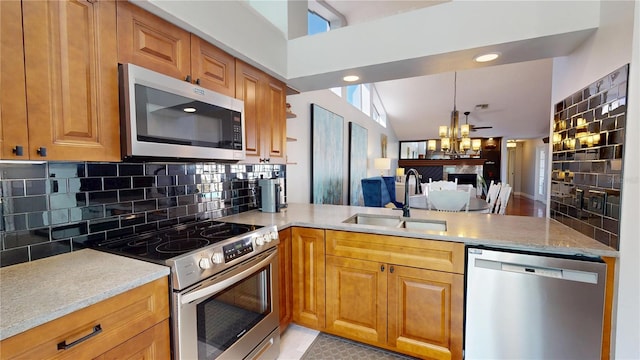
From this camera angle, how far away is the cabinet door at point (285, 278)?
1913 mm

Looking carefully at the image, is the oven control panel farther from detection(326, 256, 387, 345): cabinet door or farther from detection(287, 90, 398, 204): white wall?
detection(287, 90, 398, 204): white wall

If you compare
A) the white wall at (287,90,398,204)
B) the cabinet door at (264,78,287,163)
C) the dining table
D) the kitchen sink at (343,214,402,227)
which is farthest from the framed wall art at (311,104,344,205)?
the kitchen sink at (343,214,402,227)

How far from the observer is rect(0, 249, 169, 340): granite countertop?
2.49ft

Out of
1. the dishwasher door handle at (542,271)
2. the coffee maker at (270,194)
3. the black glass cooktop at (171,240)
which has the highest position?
the coffee maker at (270,194)

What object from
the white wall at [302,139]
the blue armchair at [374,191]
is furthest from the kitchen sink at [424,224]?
the blue armchair at [374,191]

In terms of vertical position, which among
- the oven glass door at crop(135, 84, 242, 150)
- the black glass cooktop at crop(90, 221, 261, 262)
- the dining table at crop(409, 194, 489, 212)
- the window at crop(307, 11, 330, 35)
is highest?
the window at crop(307, 11, 330, 35)

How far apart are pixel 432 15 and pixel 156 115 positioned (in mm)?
1763

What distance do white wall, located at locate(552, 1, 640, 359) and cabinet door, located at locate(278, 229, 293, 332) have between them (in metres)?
1.76

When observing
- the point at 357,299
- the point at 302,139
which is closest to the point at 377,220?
the point at 357,299

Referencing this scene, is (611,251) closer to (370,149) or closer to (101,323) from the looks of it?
(101,323)

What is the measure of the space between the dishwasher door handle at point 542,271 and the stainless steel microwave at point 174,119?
1.59m

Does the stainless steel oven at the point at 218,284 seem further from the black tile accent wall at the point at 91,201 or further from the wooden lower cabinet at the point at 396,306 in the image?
the wooden lower cabinet at the point at 396,306

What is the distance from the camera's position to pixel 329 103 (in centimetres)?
460

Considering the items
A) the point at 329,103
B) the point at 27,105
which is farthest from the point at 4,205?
the point at 329,103
